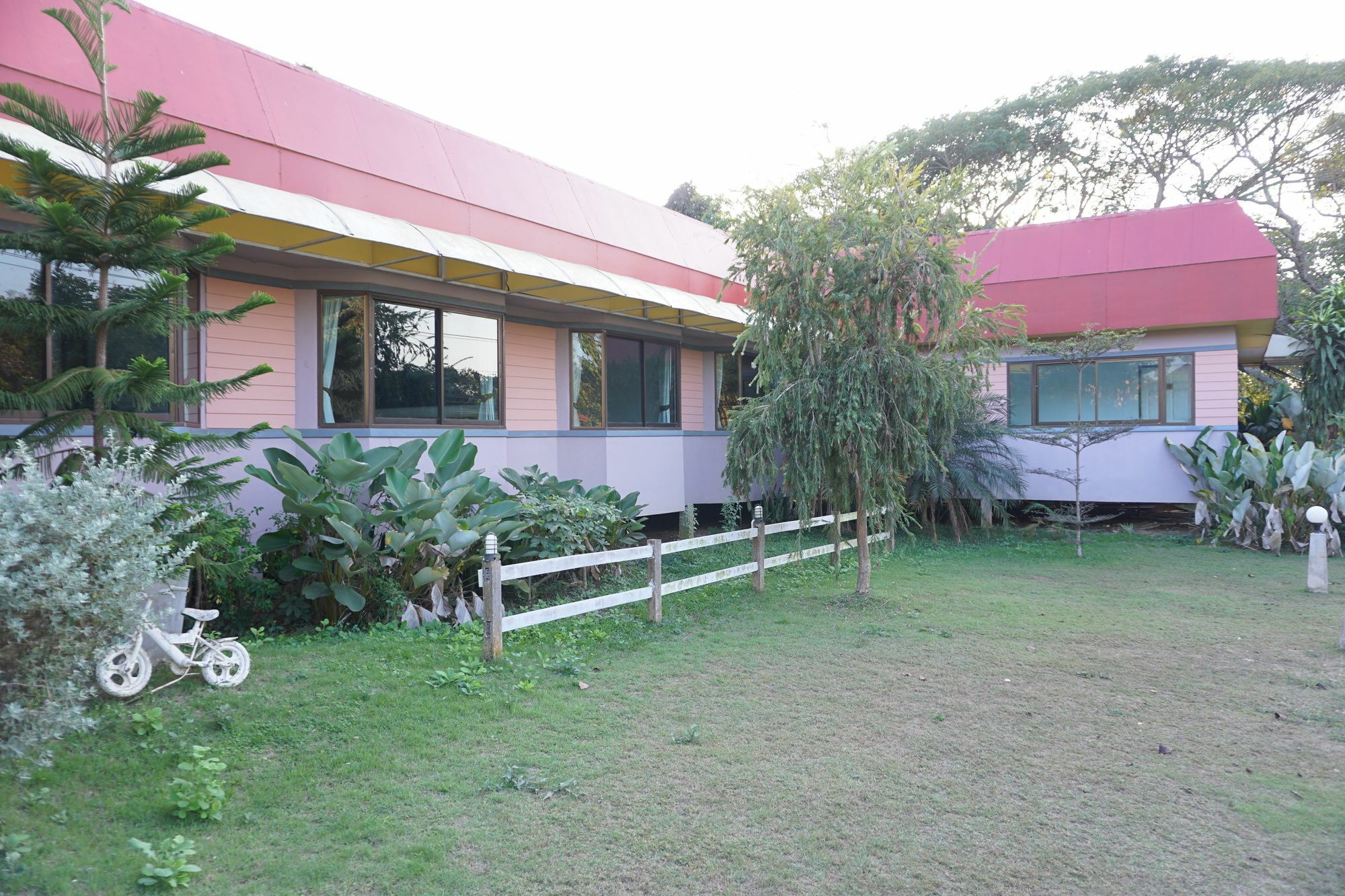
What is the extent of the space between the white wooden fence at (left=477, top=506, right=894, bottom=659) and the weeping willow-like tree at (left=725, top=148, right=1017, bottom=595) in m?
0.90

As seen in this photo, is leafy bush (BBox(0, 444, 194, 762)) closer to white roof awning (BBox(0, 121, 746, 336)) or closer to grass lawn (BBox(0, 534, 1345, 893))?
grass lawn (BBox(0, 534, 1345, 893))

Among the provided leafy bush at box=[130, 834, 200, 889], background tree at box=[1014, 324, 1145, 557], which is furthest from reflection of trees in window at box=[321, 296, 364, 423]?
background tree at box=[1014, 324, 1145, 557]

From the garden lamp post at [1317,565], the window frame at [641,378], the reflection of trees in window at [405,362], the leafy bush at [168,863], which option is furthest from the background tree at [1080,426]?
the leafy bush at [168,863]

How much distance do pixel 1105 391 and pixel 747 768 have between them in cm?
1279

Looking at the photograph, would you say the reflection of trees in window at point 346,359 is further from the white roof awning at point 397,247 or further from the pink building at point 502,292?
the white roof awning at point 397,247

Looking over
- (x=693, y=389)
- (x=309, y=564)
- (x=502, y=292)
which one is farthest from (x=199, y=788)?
(x=693, y=389)

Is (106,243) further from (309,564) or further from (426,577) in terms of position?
(426,577)

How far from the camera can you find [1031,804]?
4.13 m

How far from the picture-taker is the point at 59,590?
3.25m

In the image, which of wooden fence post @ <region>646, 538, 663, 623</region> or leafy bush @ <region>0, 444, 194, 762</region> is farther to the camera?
wooden fence post @ <region>646, 538, 663, 623</region>

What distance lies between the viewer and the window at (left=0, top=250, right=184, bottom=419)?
6.77m

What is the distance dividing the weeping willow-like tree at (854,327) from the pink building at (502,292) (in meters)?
0.82

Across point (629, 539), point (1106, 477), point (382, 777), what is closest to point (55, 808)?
point (382, 777)

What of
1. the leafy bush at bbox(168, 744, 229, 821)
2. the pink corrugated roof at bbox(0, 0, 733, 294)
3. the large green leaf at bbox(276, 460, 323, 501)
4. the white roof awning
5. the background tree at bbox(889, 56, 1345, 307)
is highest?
the background tree at bbox(889, 56, 1345, 307)
